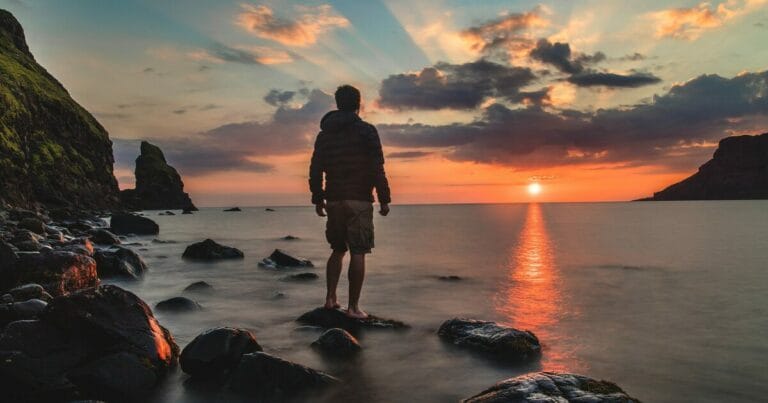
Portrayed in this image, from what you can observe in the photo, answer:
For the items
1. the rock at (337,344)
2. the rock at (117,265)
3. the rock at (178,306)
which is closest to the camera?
the rock at (337,344)

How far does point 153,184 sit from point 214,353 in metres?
162

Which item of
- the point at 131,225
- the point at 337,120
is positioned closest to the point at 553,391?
the point at 337,120

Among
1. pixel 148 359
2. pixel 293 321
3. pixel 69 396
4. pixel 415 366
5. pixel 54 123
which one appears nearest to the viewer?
pixel 69 396

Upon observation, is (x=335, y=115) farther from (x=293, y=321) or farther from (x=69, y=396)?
(x=69, y=396)

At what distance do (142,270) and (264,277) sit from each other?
13.0ft

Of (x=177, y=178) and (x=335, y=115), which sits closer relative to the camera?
(x=335, y=115)

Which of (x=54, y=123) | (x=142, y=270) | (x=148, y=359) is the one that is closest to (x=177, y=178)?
(x=54, y=123)

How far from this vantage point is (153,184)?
152 m

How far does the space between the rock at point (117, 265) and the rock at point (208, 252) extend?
17.2ft

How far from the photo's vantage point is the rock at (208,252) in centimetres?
2080

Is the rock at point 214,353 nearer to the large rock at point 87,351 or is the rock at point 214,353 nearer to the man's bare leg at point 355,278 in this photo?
the large rock at point 87,351

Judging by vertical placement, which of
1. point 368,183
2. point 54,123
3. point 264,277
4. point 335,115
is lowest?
point 264,277

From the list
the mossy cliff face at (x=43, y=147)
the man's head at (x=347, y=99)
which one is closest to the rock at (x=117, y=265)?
the man's head at (x=347, y=99)

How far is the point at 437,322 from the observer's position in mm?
9359
